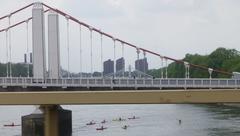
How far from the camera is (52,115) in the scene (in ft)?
90.7

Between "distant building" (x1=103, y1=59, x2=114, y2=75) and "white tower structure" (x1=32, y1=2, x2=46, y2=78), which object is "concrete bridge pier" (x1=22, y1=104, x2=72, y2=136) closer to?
"white tower structure" (x1=32, y1=2, x2=46, y2=78)

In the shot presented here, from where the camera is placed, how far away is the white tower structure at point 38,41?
57.7 metres

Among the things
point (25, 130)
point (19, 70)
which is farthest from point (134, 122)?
point (19, 70)

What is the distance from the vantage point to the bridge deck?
23328 mm

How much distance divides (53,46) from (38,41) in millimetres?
1571

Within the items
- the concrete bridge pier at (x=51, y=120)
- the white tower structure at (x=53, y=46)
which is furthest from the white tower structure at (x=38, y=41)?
the concrete bridge pier at (x=51, y=120)

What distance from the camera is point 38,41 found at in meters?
58.4

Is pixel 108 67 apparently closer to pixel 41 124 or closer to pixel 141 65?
pixel 141 65

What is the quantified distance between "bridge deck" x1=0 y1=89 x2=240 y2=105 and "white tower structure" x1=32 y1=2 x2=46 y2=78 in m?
33.1

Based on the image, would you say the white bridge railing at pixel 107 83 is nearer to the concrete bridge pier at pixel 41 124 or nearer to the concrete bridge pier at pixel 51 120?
the concrete bridge pier at pixel 41 124

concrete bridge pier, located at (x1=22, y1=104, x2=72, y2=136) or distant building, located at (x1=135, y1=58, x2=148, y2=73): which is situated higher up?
distant building, located at (x1=135, y1=58, x2=148, y2=73)

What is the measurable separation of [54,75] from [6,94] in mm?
33963

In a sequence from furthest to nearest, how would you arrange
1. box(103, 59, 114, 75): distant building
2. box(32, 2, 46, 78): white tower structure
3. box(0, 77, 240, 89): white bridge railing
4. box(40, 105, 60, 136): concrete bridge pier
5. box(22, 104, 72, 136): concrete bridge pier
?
box(103, 59, 114, 75): distant building, box(32, 2, 46, 78): white tower structure, box(0, 77, 240, 89): white bridge railing, box(22, 104, 72, 136): concrete bridge pier, box(40, 105, 60, 136): concrete bridge pier

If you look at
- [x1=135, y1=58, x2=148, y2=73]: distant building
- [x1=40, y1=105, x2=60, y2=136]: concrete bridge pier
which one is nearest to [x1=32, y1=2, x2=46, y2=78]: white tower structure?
[x1=135, y1=58, x2=148, y2=73]: distant building
